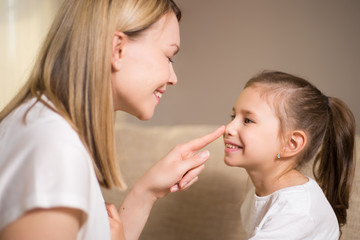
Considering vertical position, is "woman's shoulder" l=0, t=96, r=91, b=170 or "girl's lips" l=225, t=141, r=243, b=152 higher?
"woman's shoulder" l=0, t=96, r=91, b=170

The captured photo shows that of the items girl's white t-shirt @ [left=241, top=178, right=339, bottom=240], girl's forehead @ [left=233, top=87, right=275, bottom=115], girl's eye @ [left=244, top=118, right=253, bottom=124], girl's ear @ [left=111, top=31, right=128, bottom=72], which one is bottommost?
girl's white t-shirt @ [left=241, top=178, right=339, bottom=240]

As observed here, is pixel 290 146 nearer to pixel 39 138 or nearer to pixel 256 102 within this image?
pixel 256 102

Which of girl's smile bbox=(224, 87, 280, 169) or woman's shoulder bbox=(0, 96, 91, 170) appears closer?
woman's shoulder bbox=(0, 96, 91, 170)

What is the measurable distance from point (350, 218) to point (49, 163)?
114 cm

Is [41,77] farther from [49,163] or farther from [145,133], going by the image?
[145,133]

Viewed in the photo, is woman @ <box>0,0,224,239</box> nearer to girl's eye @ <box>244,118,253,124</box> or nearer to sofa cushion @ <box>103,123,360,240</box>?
girl's eye @ <box>244,118,253,124</box>

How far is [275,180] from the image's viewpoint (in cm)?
135

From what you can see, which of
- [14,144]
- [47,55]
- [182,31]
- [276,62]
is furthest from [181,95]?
[14,144]

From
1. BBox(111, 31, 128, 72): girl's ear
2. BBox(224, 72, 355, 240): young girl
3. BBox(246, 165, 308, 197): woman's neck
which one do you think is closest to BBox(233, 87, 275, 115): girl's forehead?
BBox(224, 72, 355, 240): young girl

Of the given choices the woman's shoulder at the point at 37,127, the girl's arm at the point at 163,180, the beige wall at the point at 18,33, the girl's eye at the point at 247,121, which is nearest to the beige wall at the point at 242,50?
the beige wall at the point at 18,33

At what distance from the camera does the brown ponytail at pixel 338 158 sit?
4.43ft

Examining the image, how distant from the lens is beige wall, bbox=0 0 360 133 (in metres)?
1.91

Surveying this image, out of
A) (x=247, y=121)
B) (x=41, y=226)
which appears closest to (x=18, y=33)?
(x=247, y=121)

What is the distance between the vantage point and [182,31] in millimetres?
2461
